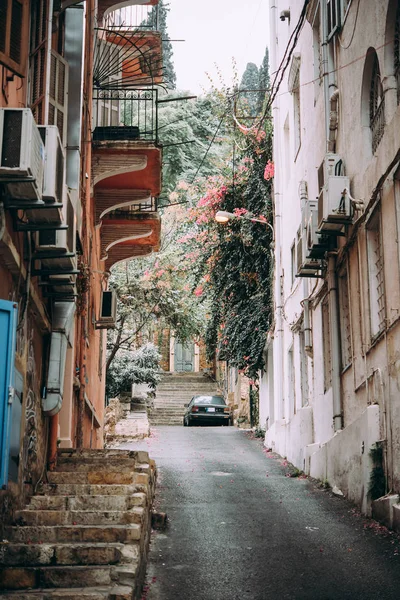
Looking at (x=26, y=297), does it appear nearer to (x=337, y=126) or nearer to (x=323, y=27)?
(x=337, y=126)

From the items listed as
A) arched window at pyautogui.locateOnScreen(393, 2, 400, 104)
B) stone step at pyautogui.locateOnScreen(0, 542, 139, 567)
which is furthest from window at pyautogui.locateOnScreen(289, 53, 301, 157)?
stone step at pyautogui.locateOnScreen(0, 542, 139, 567)

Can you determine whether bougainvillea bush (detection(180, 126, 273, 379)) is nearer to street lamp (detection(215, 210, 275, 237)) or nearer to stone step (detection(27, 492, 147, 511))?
street lamp (detection(215, 210, 275, 237))

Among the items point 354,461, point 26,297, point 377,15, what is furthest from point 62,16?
point 354,461

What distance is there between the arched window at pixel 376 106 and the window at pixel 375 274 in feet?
3.80

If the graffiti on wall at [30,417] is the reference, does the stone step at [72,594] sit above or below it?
below

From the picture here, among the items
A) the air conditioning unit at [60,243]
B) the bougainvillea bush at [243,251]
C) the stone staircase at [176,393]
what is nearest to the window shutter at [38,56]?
the air conditioning unit at [60,243]

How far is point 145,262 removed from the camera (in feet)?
100.0

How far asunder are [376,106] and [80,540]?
7501 mm

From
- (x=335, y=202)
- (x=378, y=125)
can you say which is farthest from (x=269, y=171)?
(x=378, y=125)

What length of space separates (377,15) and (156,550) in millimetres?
7375

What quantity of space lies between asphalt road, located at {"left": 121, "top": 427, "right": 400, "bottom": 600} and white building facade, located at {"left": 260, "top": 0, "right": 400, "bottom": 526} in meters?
0.62

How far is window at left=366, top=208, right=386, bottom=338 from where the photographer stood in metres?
10.7

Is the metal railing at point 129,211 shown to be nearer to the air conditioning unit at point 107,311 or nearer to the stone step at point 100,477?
the air conditioning unit at point 107,311

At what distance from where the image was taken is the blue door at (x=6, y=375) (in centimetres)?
683
